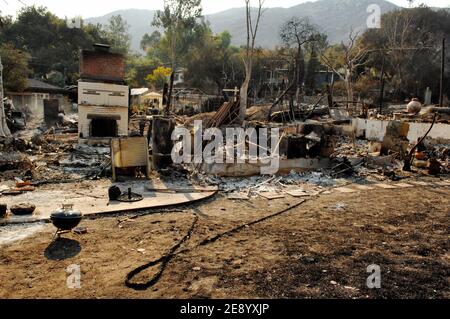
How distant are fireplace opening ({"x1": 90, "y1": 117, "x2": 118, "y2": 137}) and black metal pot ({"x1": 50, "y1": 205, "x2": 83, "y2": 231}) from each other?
12.1 metres

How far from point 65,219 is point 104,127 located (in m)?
12.7

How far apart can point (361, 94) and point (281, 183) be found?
29583mm

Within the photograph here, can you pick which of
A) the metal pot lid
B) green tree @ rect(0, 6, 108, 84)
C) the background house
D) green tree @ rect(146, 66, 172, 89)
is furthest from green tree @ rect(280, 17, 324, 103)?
green tree @ rect(0, 6, 108, 84)

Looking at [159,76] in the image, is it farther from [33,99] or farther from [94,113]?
[94,113]

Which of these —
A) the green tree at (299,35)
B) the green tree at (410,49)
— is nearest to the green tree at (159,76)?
the green tree at (299,35)

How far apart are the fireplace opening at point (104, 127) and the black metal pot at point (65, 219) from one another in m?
12.1

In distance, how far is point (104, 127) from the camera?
1777cm

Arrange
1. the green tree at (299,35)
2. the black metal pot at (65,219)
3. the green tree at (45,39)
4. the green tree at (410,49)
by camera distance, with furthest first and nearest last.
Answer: the green tree at (45,39) < the green tree at (410,49) < the green tree at (299,35) < the black metal pot at (65,219)

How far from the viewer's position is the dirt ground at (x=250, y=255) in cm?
441

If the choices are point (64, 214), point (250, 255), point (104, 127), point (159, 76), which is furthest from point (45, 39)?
point (250, 255)

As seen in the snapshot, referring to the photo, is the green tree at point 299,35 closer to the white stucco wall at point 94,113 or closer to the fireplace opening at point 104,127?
the white stucco wall at point 94,113

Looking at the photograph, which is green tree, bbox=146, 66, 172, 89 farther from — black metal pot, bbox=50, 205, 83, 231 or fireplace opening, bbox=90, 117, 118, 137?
black metal pot, bbox=50, 205, 83, 231

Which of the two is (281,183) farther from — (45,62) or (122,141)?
(45,62)

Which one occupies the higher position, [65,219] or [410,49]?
[410,49]
